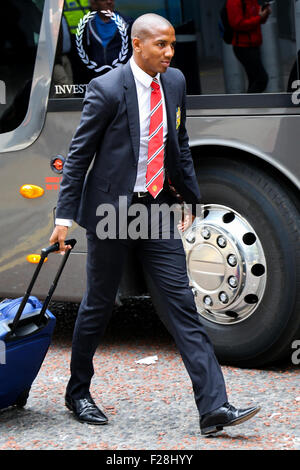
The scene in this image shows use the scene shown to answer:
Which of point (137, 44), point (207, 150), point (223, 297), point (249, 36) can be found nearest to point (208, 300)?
point (223, 297)

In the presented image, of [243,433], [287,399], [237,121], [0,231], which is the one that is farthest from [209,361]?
[0,231]

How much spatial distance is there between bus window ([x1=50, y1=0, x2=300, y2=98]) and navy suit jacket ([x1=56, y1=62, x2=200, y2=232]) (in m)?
0.77

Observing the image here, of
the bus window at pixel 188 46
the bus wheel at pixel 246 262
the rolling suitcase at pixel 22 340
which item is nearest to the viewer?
the rolling suitcase at pixel 22 340

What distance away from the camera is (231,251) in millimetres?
5512

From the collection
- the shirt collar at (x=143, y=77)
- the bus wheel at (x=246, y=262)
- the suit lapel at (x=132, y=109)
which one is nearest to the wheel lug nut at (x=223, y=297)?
the bus wheel at (x=246, y=262)

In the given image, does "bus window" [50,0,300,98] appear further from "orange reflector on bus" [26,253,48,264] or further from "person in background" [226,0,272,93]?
"orange reflector on bus" [26,253,48,264]

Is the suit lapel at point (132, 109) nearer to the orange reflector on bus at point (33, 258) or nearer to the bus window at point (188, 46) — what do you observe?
the bus window at point (188, 46)

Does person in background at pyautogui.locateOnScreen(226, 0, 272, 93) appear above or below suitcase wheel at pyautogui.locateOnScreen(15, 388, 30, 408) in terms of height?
above

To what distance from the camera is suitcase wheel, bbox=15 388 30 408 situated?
4.95 meters

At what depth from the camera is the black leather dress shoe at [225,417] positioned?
4.42 meters

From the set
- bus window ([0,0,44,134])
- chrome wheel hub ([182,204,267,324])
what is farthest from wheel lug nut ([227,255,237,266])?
bus window ([0,0,44,134])

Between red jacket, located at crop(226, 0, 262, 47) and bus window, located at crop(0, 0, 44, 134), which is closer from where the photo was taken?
red jacket, located at crop(226, 0, 262, 47)

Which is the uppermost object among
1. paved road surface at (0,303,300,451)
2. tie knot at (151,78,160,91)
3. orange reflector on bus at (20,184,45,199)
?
tie knot at (151,78,160,91)
